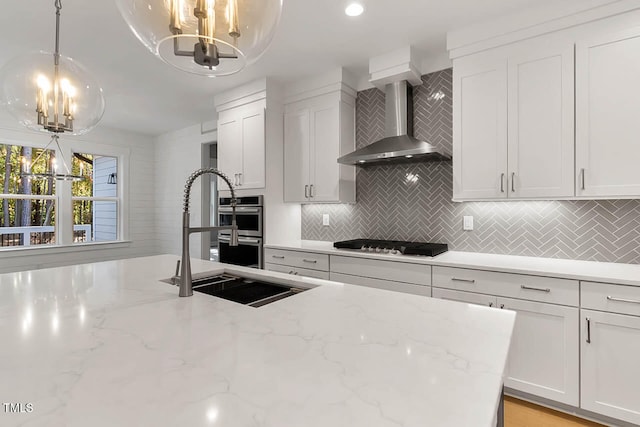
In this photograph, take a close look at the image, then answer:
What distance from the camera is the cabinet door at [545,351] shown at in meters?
1.94

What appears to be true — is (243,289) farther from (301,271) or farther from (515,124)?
(515,124)

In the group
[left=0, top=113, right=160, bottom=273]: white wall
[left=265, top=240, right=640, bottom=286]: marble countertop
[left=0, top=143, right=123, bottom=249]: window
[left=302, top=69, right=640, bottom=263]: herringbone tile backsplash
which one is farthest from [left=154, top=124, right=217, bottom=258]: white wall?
[left=265, top=240, right=640, bottom=286]: marble countertop

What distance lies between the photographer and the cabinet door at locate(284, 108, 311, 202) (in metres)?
3.45

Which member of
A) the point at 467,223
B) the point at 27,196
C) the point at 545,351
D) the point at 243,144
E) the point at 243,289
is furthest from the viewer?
the point at 27,196

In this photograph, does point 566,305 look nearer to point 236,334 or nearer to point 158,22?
point 236,334

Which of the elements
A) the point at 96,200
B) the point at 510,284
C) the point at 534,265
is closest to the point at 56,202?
the point at 96,200

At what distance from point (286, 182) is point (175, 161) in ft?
9.27

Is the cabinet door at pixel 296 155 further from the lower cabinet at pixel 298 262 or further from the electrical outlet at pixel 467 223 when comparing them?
the electrical outlet at pixel 467 223

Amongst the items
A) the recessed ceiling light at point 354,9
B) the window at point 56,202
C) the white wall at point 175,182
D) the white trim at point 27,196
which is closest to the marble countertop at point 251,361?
the recessed ceiling light at point 354,9

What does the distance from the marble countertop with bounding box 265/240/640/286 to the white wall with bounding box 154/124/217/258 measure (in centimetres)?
315

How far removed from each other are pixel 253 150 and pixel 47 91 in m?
2.00

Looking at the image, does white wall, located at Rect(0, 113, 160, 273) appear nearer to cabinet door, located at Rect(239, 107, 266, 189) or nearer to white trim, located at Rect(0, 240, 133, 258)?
white trim, located at Rect(0, 240, 133, 258)

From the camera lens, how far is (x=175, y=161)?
214 inches

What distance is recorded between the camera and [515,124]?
7.61 ft
